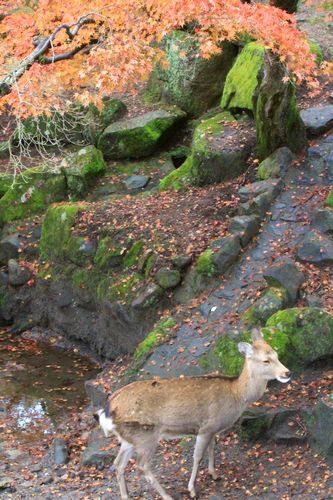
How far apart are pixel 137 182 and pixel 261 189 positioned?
4740 mm

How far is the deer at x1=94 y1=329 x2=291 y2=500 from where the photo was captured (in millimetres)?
7457

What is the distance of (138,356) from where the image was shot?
11.1 metres

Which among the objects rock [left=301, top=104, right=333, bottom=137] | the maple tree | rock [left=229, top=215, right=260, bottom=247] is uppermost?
the maple tree

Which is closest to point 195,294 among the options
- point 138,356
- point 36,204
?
point 138,356

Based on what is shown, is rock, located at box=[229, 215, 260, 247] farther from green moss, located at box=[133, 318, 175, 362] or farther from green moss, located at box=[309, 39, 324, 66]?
green moss, located at box=[309, 39, 324, 66]

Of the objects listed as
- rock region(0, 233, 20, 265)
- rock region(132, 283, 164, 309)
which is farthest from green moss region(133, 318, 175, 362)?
rock region(0, 233, 20, 265)

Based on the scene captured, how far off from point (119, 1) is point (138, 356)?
672cm

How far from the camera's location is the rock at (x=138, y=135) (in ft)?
57.0

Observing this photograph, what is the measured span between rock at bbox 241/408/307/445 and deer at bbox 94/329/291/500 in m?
0.58

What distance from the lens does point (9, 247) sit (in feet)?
53.7

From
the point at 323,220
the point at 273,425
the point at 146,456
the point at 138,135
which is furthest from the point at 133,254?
the point at 146,456

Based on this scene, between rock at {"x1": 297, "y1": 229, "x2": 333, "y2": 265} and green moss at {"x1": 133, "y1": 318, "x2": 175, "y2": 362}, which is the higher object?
rock at {"x1": 297, "y1": 229, "x2": 333, "y2": 265}

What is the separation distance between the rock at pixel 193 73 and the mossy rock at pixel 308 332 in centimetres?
A: 1003

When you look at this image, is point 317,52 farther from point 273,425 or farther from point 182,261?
point 273,425
